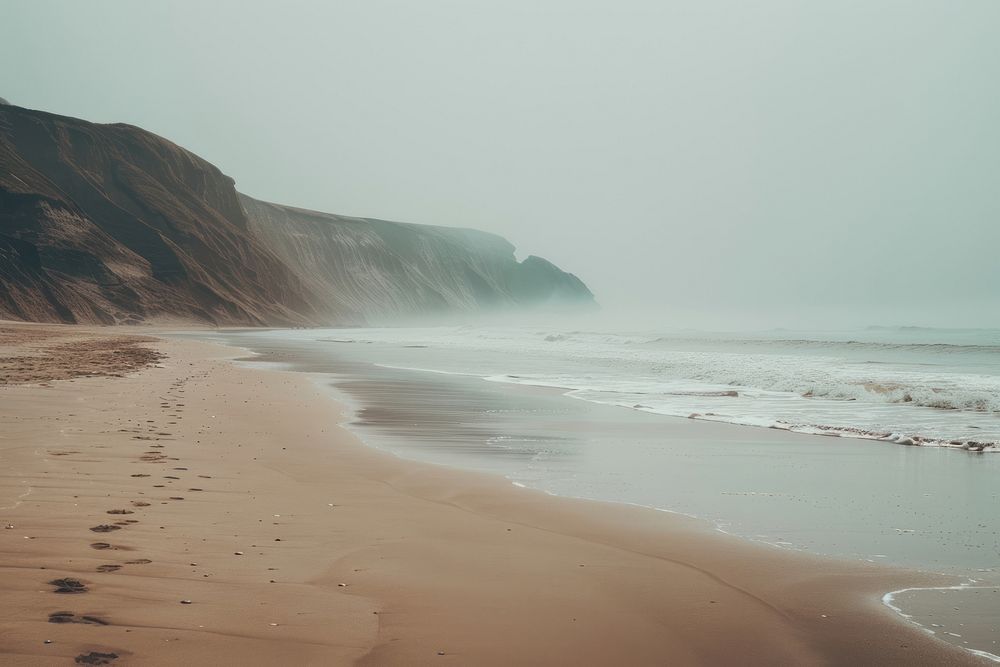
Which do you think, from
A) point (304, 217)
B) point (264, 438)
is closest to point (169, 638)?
point (264, 438)

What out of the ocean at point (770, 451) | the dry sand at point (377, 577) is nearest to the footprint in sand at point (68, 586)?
the dry sand at point (377, 577)

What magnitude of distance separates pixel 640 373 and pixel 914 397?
8.59 metres

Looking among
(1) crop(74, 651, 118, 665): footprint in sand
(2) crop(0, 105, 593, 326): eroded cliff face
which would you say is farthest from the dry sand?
(2) crop(0, 105, 593, 326): eroded cliff face

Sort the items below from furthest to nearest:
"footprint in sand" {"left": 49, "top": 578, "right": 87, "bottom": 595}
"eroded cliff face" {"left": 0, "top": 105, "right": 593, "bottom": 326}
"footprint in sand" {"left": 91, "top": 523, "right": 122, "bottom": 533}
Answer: "eroded cliff face" {"left": 0, "top": 105, "right": 593, "bottom": 326} → "footprint in sand" {"left": 91, "top": 523, "right": 122, "bottom": 533} → "footprint in sand" {"left": 49, "top": 578, "right": 87, "bottom": 595}

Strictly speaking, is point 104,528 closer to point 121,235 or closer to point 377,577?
point 377,577

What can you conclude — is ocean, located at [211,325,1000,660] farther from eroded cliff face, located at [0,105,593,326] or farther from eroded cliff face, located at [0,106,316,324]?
eroded cliff face, located at [0,105,593,326]

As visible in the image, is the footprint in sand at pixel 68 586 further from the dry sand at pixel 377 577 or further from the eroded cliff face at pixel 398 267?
the eroded cliff face at pixel 398 267

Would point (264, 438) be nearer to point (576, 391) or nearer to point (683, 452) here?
point (683, 452)

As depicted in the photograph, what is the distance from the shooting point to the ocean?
16.4 feet

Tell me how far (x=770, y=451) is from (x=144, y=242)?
83.8m

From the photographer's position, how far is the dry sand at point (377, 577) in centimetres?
309

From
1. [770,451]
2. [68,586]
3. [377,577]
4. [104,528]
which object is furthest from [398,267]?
[68,586]

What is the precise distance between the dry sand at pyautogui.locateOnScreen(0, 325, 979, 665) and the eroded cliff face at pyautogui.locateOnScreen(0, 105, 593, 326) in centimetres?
6814

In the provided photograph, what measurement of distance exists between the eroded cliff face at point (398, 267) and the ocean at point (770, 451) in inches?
3786
